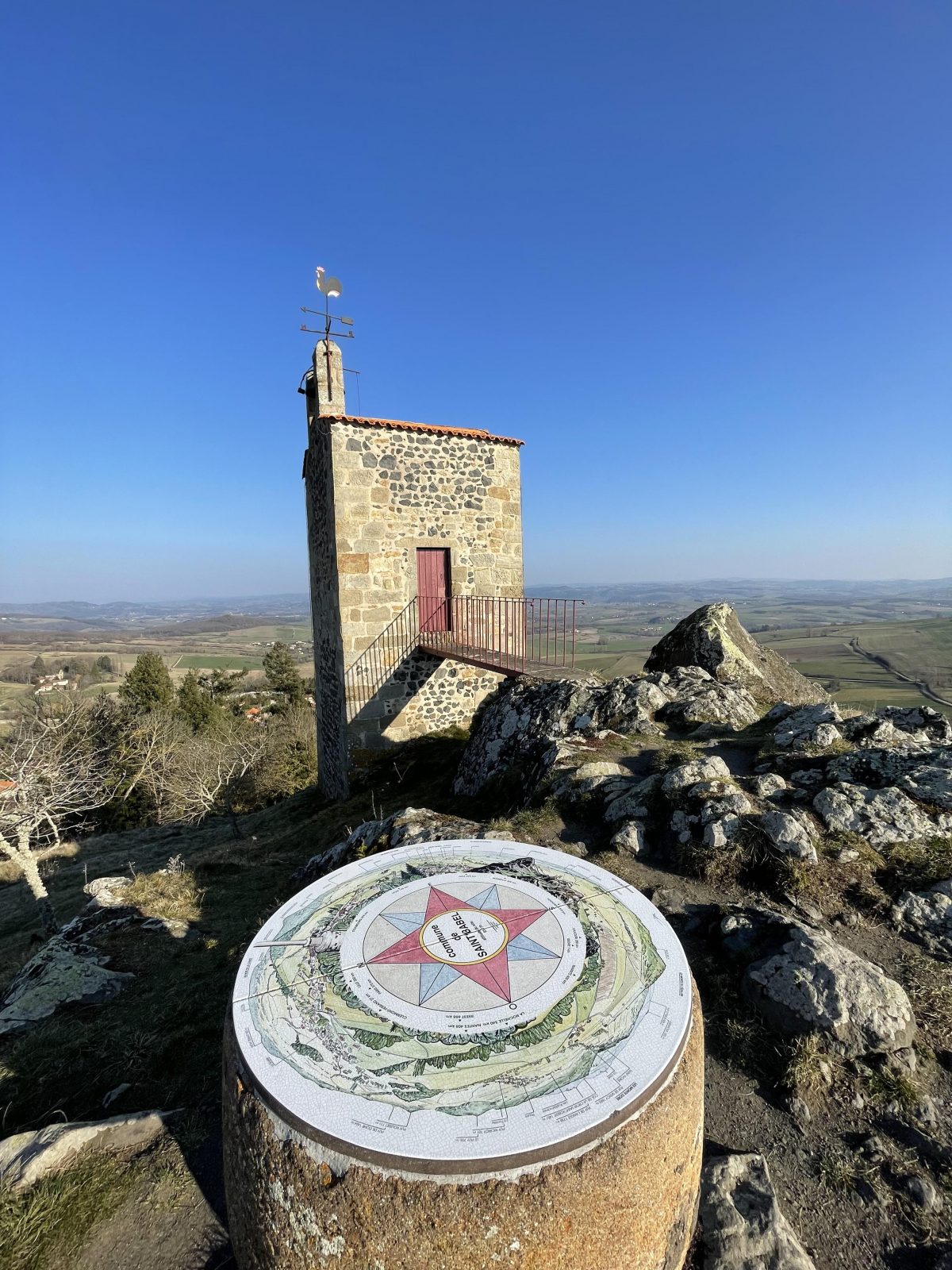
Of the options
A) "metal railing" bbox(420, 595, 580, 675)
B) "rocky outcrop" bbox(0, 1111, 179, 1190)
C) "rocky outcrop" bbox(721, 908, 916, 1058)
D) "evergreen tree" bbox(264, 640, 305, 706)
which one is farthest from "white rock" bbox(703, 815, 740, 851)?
"evergreen tree" bbox(264, 640, 305, 706)

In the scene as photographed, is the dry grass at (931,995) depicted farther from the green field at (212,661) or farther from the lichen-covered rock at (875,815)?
the green field at (212,661)

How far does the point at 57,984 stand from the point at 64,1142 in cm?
240

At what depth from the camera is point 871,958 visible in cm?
370

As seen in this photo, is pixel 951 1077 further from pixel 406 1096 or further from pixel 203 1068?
pixel 203 1068

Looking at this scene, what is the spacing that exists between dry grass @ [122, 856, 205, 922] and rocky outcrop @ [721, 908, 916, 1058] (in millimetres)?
6007

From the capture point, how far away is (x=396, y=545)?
36.8ft

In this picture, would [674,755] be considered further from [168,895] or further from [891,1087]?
[168,895]

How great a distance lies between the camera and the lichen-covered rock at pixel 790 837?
4.47 meters

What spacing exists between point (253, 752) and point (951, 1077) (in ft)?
66.6

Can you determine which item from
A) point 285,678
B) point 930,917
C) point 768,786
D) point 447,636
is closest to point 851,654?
point 285,678

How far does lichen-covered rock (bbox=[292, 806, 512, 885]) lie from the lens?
5309mm

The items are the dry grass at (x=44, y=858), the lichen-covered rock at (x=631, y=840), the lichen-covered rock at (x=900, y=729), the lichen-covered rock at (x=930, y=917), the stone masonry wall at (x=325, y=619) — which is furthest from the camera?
the dry grass at (x=44, y=858)

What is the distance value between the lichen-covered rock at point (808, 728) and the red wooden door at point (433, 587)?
683 cm

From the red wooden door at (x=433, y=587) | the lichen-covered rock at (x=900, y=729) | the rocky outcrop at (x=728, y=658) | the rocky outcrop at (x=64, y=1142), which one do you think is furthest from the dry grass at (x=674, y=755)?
the red wooden door at (x=433, y=587)
